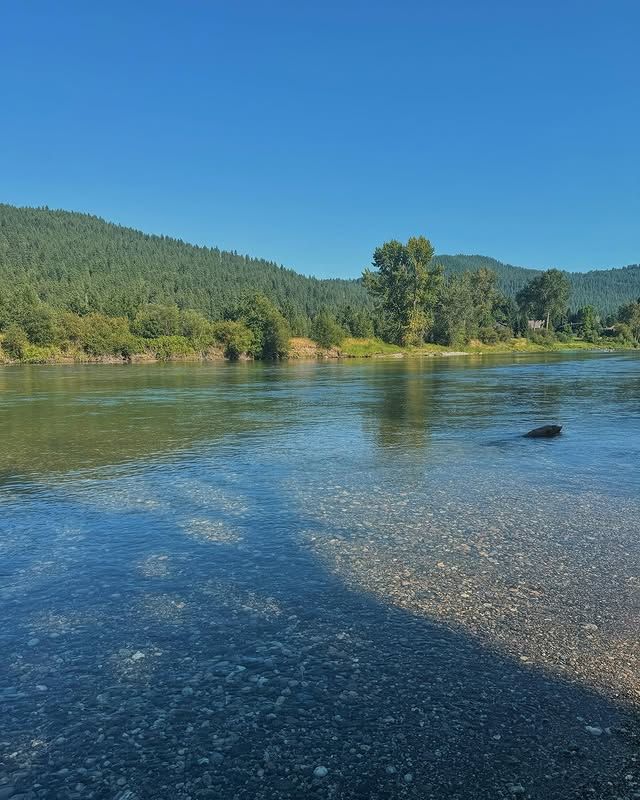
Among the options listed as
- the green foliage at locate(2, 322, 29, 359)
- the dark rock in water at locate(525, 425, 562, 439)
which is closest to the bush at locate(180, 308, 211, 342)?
the green foliage at locate(2, 322, 29, 359)

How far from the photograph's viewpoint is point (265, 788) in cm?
539

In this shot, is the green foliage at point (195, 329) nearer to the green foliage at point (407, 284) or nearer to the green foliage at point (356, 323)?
the green foliage at point (356, 323)

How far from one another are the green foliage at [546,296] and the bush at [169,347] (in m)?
119

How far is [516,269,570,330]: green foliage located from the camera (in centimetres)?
19000

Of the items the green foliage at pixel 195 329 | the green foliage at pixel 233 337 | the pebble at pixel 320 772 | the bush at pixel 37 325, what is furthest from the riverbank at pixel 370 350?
the pebble at pixel 320 772

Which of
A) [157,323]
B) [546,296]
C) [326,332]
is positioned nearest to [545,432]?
[326,332]

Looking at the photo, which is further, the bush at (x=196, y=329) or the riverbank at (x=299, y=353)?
the bush at (x=196, y=329)

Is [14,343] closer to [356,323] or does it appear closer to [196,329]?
[196,329]

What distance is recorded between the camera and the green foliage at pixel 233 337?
447 ft

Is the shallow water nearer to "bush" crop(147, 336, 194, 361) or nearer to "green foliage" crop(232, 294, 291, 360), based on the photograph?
"green foliage" crop(232, 294, 291, 360)

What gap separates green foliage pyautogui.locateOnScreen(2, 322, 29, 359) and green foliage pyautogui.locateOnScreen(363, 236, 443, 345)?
83.1 m

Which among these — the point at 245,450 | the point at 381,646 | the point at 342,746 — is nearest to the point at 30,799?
the point at 342,746

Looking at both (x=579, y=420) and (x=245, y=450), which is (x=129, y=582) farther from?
(x=579, y=420)

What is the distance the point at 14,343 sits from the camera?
389ft
